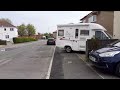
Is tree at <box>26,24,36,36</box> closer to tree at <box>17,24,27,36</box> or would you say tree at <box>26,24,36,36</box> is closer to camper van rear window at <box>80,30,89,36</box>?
tree at <box>17,24,27,36</box>

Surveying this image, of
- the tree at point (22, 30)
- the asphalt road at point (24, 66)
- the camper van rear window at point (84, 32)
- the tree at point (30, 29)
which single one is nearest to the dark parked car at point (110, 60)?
the asphalt road at point (24, 66)

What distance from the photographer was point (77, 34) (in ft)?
57.4

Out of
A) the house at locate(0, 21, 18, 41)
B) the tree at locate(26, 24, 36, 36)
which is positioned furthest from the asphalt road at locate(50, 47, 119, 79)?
the tree at locate(26, 24, 36, 36)

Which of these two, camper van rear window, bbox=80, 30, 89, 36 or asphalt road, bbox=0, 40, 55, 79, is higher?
camper van rear window, bbox=80, 30, 89, 36

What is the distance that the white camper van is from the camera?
17016 mm

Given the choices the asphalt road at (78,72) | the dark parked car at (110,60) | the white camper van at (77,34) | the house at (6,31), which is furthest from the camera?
the house at (6,31)

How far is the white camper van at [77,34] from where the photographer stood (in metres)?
17.0

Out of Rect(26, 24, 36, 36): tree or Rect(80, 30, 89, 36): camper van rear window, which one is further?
Rect(26, 24, 36, 36): tree

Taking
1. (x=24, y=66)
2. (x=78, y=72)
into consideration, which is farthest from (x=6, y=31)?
(x=78, y=72)

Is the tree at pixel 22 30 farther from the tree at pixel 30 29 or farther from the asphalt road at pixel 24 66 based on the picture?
the asphalt road at pixel 24 66

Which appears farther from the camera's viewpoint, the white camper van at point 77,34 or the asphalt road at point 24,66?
the white camper van at point 77,34

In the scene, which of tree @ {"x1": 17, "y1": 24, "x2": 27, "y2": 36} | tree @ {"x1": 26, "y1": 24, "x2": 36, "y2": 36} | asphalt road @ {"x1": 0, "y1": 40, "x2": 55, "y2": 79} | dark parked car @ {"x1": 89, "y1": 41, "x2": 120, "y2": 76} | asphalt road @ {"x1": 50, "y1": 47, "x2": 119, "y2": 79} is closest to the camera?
asphalt road @ {"x1": 50, "y1": 47, "x2": 119, "y2": 79}
